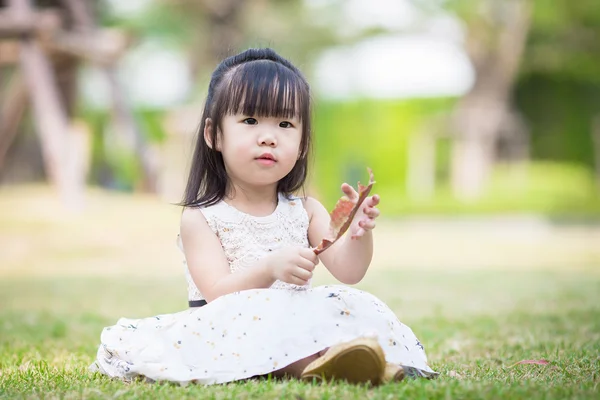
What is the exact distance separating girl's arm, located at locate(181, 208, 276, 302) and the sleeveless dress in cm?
4

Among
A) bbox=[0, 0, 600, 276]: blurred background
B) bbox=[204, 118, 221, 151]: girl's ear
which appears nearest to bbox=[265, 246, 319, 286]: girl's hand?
bbox=[204, 118, 221, 151]: girl's ear

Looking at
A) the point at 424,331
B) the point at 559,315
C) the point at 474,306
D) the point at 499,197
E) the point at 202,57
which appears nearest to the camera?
the point at 424,331

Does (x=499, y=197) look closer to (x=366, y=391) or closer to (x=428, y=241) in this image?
(x=428, y=241)

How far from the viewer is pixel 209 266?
7.76 ft

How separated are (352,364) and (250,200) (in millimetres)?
754

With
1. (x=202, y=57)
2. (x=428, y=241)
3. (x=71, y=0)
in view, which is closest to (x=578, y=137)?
(x=202, y=57)

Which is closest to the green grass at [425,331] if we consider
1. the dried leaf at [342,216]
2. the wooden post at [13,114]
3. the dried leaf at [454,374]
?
the dried leaf at [454,374]

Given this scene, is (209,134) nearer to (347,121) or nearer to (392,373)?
(392,373)

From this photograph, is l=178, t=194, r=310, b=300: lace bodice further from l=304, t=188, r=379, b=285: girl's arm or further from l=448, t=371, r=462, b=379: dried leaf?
l=448, t=371, r=462, b=379: dried leaf

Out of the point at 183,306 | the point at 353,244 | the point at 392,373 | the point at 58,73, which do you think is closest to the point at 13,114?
the point at 58,73

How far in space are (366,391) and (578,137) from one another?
66.5 feet

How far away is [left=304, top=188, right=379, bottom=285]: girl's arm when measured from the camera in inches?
85.8

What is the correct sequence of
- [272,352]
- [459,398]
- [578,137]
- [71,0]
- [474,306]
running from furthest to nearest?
[578,137], [71,0], [474,306], [272,352], [459,398]

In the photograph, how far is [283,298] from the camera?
220 centimetres
